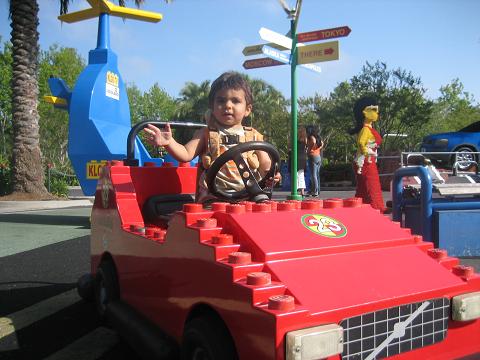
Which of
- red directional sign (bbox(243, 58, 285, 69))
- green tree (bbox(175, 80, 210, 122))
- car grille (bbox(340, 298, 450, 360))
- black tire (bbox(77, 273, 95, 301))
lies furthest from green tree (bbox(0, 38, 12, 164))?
car grille (bbox(340, 298, 450, 360))

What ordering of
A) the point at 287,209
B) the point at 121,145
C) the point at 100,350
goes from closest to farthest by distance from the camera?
the point at 287,209 < the point at 100,350 < the point at 121,145

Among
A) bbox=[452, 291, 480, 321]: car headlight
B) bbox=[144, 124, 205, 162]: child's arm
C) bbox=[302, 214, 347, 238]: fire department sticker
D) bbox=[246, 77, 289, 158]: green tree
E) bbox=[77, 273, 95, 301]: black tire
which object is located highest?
bbox=[246, 77, 289, 158]: green tree

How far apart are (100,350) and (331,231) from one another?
158 centimetres

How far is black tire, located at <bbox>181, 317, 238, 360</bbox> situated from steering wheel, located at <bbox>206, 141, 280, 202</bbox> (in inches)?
32.5

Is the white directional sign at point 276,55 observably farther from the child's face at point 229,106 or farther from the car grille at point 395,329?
the car grille at point 395,329

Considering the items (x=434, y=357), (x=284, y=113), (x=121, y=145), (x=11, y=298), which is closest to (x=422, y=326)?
(x=434, y=357)

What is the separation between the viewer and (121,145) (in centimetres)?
732

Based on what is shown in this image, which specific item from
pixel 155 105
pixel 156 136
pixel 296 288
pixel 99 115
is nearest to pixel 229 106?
pixel 156 136

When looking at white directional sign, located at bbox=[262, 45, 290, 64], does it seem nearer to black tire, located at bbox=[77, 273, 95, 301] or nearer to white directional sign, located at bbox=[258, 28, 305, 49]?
white directional sign, located at bbox=[258, 28, 305, 49]

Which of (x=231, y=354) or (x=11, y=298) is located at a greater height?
(x=231, y=354)

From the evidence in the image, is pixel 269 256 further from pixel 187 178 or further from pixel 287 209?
pixel 187 178

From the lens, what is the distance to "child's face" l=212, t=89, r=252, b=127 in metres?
2.82

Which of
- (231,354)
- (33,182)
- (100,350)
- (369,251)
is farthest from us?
(33,182)

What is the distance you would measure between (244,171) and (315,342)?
116 cm
